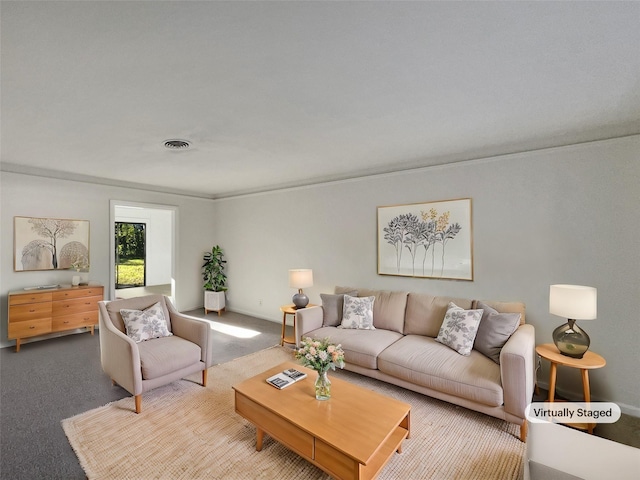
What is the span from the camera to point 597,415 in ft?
8.46

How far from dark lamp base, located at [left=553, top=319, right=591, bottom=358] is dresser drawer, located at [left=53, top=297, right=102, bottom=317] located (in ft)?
19.4

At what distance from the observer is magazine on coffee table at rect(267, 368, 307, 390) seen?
7.68 feet

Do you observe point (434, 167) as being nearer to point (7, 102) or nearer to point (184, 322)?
point (184, 322)

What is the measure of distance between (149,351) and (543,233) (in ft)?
13.3

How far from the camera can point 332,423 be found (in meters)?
1.88

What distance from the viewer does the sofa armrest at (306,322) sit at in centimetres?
362

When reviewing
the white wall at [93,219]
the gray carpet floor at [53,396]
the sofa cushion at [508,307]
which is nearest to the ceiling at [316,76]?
the white wall at [93,219]

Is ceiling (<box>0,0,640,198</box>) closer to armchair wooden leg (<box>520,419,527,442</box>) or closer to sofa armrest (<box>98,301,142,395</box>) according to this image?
sofa armrest (<box>98,301,142,395</box>)

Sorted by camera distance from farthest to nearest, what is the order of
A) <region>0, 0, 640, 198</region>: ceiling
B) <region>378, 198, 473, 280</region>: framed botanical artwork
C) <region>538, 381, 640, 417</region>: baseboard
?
<region>378, 198, 473, 280</region>: framed botanical artwork
<region>538, 381, 640, 417</region>: baseboard
<region>0, 0, 640, 198</region>: ceiling

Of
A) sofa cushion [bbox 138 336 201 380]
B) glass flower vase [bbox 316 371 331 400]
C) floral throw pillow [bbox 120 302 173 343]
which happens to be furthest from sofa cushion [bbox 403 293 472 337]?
floral throw pillow [bbox 120 302 173 343]

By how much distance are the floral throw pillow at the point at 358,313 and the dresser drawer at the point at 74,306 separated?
12.7 ft

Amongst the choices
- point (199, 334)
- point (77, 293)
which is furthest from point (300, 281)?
point (77, 293)

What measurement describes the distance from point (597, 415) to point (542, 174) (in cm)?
224

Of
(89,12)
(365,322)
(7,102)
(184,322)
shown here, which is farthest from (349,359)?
(7,102)
